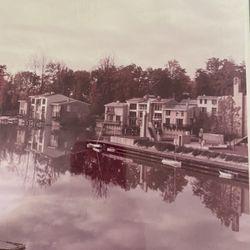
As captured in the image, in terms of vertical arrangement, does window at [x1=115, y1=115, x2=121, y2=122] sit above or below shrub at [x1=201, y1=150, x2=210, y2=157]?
above

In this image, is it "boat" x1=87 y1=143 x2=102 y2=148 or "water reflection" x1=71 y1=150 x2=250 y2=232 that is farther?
"boat" x1=87 y1=143 x2=102 y2=148

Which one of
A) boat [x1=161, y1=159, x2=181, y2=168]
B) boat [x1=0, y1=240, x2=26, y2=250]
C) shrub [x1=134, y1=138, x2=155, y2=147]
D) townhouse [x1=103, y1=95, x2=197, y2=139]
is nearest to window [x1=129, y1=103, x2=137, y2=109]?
townhouse [x1=103, y1=95, x2=197, y2=139]

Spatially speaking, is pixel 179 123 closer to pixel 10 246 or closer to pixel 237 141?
pixel 237 141

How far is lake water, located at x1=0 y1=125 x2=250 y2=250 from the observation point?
1.32m

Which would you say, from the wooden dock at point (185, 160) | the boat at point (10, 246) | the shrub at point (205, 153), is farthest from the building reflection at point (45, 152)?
the shrub at point (205, 153)

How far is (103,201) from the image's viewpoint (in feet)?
4.60

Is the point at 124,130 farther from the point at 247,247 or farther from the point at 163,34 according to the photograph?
the point at 247,247

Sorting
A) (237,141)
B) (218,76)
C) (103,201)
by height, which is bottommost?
(103,201)

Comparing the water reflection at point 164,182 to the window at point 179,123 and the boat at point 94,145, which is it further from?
the window at point 179,123

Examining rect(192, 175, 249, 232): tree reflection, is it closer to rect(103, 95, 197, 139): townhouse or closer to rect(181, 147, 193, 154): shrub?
rect(181, 147, 193, 154): shrub

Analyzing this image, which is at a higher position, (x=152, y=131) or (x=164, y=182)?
(x=152, y=131)

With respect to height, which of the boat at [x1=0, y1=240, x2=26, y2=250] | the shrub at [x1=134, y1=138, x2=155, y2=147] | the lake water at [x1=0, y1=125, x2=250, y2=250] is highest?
the shrub at [x1=134, y1=138, x2=155, y2=147]

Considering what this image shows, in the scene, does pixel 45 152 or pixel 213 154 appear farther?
pixel 45 152

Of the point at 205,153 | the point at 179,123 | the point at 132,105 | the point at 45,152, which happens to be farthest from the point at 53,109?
the point at 205,153
